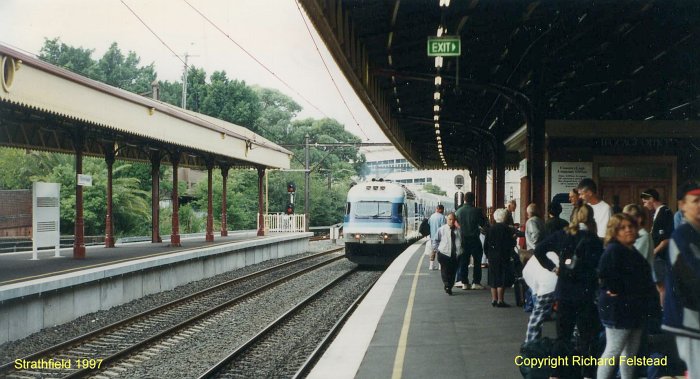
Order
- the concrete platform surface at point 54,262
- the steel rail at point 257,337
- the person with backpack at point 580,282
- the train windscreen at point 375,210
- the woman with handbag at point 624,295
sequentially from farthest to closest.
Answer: the train windscreen at point 375,210
the concrete platform surface at point 54,262
the steel rail at point 257,337
the person with backpack at point 580,282
the woman with handbag at point 624,295

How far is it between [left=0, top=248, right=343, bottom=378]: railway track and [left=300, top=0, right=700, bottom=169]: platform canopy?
505cm

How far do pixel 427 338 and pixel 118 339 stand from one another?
562 cm

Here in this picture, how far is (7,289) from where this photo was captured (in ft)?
38.7

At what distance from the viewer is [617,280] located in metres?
5.47

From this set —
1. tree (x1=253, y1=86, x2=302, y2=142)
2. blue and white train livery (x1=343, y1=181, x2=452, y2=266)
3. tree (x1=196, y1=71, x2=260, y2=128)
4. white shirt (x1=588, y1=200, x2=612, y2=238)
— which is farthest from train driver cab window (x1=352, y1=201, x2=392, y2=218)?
tree (x1=253, y1=86, x2=302, y2=142)

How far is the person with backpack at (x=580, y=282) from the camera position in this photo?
648 centimetres

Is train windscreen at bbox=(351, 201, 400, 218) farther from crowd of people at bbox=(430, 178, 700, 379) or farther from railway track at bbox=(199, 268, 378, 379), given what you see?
crowd of people at bbox=(430, 178, 700, 379)

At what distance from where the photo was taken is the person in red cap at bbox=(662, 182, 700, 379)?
444 cm

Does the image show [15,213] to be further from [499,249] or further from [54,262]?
[499,249]

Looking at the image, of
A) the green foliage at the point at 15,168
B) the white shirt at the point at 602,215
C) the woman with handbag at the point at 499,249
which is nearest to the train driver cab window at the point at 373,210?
the woman with handbag at the point at 499,249

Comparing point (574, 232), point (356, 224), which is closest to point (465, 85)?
point (574, 232)

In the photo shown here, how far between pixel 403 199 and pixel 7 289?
16.7 metres

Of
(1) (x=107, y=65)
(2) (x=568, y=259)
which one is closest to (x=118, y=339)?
(2) (x=568, y=259)

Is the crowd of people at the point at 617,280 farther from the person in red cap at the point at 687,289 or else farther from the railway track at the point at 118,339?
the railway track at the point at 118,339
